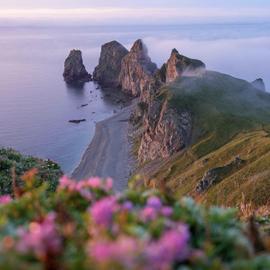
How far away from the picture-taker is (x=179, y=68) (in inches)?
5714

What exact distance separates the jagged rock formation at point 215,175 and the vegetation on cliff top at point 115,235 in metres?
53.8

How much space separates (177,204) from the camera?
591 cm

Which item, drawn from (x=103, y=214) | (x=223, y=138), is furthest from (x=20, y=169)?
(x=223, y=138)

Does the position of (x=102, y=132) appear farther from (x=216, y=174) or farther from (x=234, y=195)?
(x=234, y=195)

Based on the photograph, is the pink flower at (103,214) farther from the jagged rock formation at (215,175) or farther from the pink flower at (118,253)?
the jagged rock formation at (215,175)

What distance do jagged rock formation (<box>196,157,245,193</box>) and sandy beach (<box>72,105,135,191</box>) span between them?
1010 inches

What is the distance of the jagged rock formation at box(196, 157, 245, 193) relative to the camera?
59750mm

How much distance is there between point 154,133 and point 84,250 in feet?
342

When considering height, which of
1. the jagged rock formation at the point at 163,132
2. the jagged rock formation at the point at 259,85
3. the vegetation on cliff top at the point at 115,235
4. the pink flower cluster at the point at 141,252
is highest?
the pink flower cluster at the point at 141,252

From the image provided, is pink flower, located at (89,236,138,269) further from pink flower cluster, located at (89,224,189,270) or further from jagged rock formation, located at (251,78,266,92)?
jagged rock formation, located at (251,78,266,92)

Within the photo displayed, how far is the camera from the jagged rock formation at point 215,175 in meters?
59.8

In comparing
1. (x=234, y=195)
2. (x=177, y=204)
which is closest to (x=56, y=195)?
(x=177, y=204)

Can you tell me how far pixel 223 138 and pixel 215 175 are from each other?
1273 inches

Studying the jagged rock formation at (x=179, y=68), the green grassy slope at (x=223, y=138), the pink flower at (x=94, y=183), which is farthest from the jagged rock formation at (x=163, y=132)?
the pink flower at (x=94, y=183)
